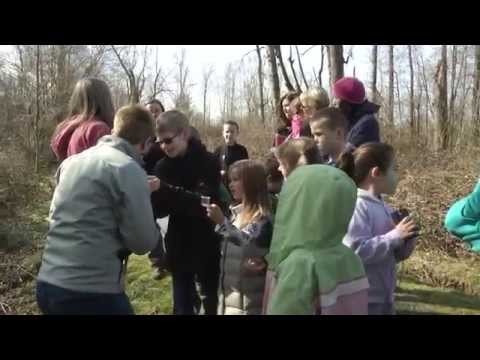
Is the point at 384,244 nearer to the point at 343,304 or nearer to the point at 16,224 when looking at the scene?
the point at 343,304

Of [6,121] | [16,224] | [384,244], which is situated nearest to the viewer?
[384,244]

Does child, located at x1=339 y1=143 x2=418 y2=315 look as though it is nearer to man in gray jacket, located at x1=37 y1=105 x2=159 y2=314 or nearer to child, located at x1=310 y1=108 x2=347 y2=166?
child, located at x1=310 y1=108 x2=347 y2=166

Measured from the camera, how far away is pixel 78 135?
10.9 feet

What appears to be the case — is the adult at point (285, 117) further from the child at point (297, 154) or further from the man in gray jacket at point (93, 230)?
the man in gray jacket at point (93, 230)

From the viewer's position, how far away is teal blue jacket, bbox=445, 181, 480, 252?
7.52 feet

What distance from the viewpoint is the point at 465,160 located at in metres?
9.37

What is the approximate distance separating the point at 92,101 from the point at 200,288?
1565 mm

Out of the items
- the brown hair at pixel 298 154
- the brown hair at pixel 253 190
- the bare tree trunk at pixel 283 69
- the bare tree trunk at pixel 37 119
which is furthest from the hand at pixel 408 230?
the bare tree trunk at pixel 37 119

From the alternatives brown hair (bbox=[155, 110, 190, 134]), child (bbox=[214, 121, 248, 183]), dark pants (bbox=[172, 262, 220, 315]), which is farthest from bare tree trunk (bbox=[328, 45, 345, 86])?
dark pants (bbox=[172, 262, 220, 315])

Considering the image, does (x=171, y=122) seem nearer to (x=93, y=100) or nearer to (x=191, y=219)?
(x=93, y=100)

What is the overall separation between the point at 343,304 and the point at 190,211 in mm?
1590

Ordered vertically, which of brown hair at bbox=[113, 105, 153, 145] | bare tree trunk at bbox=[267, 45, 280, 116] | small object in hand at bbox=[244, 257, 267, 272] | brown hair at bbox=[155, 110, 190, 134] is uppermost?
bare tree trunk at bbox=[267, 45, 280, 116]

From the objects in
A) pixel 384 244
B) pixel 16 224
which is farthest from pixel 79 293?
pixel 16 224
